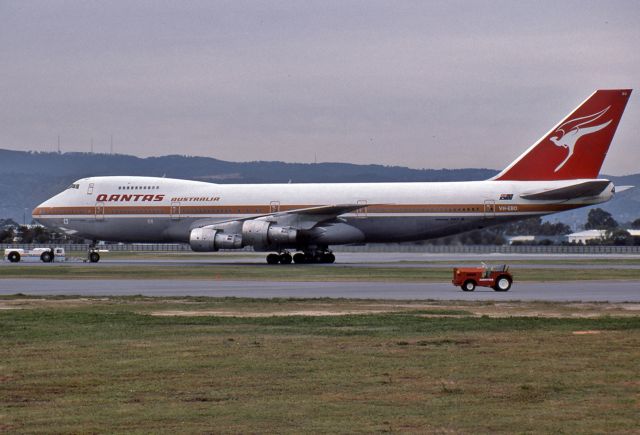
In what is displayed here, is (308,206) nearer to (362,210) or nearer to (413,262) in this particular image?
(362,210)

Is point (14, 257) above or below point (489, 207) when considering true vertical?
below

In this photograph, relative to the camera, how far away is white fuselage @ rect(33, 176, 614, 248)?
218ft

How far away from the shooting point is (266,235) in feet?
216

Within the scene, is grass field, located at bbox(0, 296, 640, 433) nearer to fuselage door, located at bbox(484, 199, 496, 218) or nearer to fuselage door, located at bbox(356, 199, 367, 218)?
fuselage door, located at bbox(484, 199, 496, 218)

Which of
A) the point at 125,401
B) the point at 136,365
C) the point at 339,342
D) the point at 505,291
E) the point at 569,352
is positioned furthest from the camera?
the point at 505,291

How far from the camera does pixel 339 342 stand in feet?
72.7

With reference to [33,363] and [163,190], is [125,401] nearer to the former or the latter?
[33,363]

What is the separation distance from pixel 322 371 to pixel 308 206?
50606 millimetres

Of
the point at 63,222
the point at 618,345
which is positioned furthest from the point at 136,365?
the point at 63,222

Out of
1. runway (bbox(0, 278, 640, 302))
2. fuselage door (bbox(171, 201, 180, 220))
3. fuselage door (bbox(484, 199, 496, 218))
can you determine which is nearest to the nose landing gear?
fuselage door (bbox(171, 201, 180, 220))

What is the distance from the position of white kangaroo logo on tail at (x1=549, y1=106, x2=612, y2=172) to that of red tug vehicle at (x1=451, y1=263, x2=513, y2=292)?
29217 millimetres

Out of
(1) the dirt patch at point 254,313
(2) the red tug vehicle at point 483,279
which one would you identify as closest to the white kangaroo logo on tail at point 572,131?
(2) the red tug vehicle at point 483,279

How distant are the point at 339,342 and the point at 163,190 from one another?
169 ft

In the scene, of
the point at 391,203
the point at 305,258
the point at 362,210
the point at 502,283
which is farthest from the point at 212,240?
the point at 502,283
